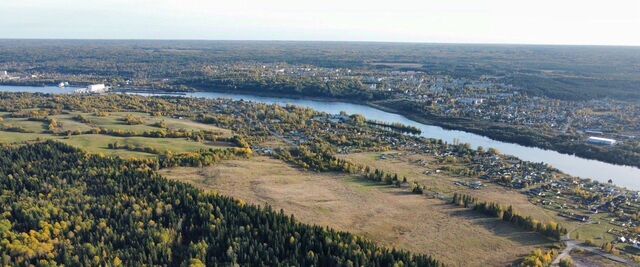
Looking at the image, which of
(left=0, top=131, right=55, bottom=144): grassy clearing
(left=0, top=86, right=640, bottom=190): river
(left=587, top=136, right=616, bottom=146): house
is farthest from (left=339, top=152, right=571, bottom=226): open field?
(left=0, top=131, right=55, bottom=144): grassy clearing

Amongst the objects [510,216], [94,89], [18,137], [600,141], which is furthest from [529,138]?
[94,89]

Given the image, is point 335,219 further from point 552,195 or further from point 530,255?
point 552,195

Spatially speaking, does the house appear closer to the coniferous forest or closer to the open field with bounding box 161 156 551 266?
the open field with bounding box 161 156 551 266

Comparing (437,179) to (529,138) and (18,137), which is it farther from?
(18,137)

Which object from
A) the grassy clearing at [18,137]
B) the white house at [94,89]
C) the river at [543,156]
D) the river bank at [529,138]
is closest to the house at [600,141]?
the river bank at [529,138]

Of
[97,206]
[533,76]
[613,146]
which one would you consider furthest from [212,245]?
[533,76]

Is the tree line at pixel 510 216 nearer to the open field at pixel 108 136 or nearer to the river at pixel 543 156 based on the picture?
the river at pixel 543 156
